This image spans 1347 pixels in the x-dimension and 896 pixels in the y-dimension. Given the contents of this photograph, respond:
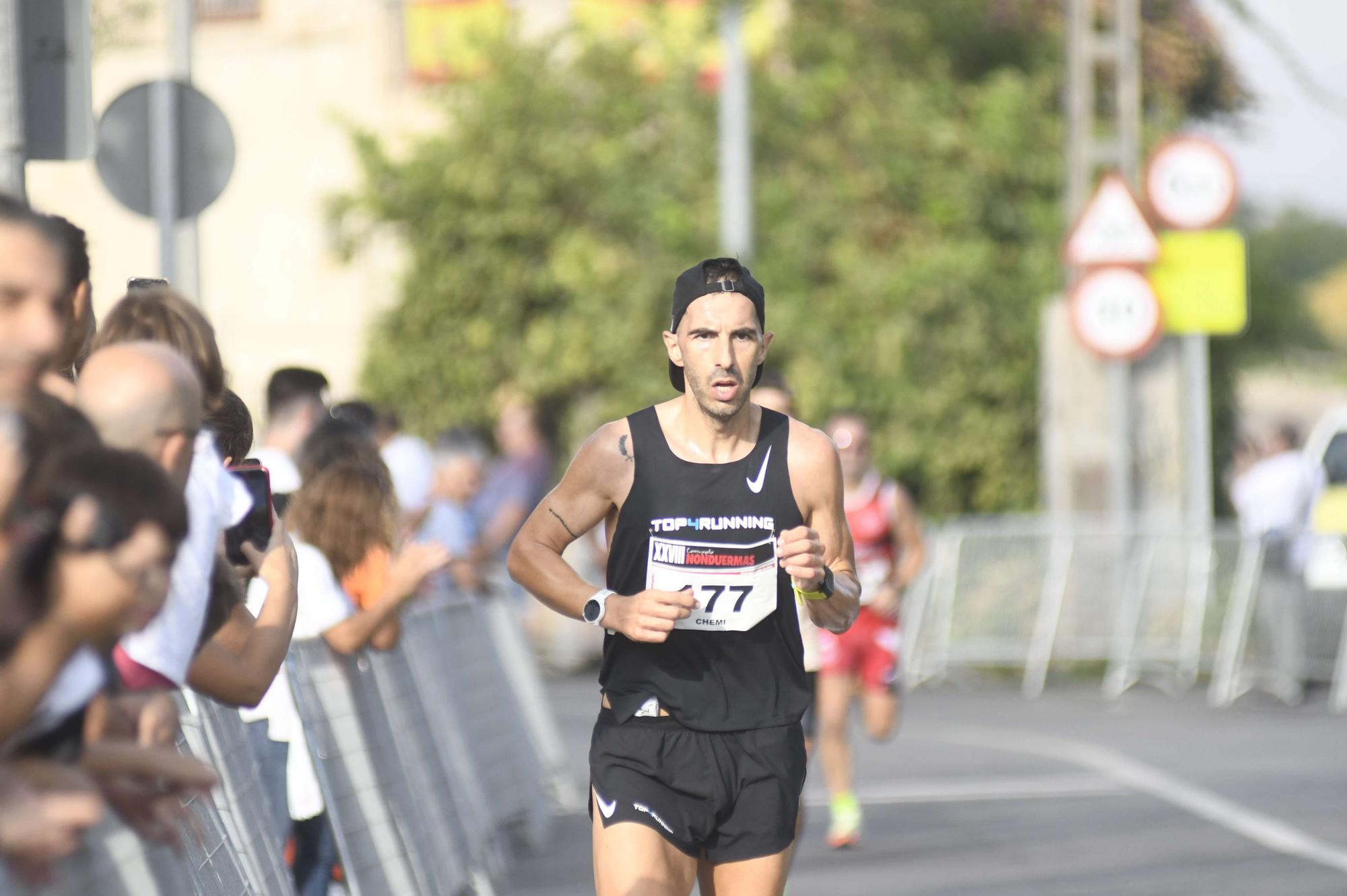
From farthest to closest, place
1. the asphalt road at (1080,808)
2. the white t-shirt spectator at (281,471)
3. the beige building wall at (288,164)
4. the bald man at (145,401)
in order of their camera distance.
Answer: the beige building wall at (288,164) → the asphalt road at (1080,808) → the white t-shirt spectator at (281,471) → the bald man at (145,401)

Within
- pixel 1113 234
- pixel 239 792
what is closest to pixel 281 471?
pixel 239 792

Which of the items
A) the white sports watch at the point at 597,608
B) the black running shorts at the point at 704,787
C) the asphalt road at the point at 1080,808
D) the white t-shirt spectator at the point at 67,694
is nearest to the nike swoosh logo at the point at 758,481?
the white sports watch at the point at 597,608

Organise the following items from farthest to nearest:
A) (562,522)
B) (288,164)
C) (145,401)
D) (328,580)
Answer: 1. (288,164)
2. (328,580)
3. (562,522)
4. (145,401)

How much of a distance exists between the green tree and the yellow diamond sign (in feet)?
12.5

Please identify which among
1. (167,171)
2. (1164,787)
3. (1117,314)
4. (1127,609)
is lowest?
(1164,787)

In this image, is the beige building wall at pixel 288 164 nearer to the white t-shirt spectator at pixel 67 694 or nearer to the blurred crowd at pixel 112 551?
the blurred crowd at pixel 112 551

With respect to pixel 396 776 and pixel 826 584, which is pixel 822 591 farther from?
pixel 396 776

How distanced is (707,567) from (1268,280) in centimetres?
2070

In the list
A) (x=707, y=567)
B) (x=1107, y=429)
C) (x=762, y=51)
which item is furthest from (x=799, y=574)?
(x=762, y=51)

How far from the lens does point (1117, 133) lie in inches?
802

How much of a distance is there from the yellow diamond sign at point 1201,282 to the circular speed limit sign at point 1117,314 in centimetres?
33

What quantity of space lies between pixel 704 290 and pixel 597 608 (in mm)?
821

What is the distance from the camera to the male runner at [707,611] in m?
5.64

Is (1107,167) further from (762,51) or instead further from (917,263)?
(762,51)
